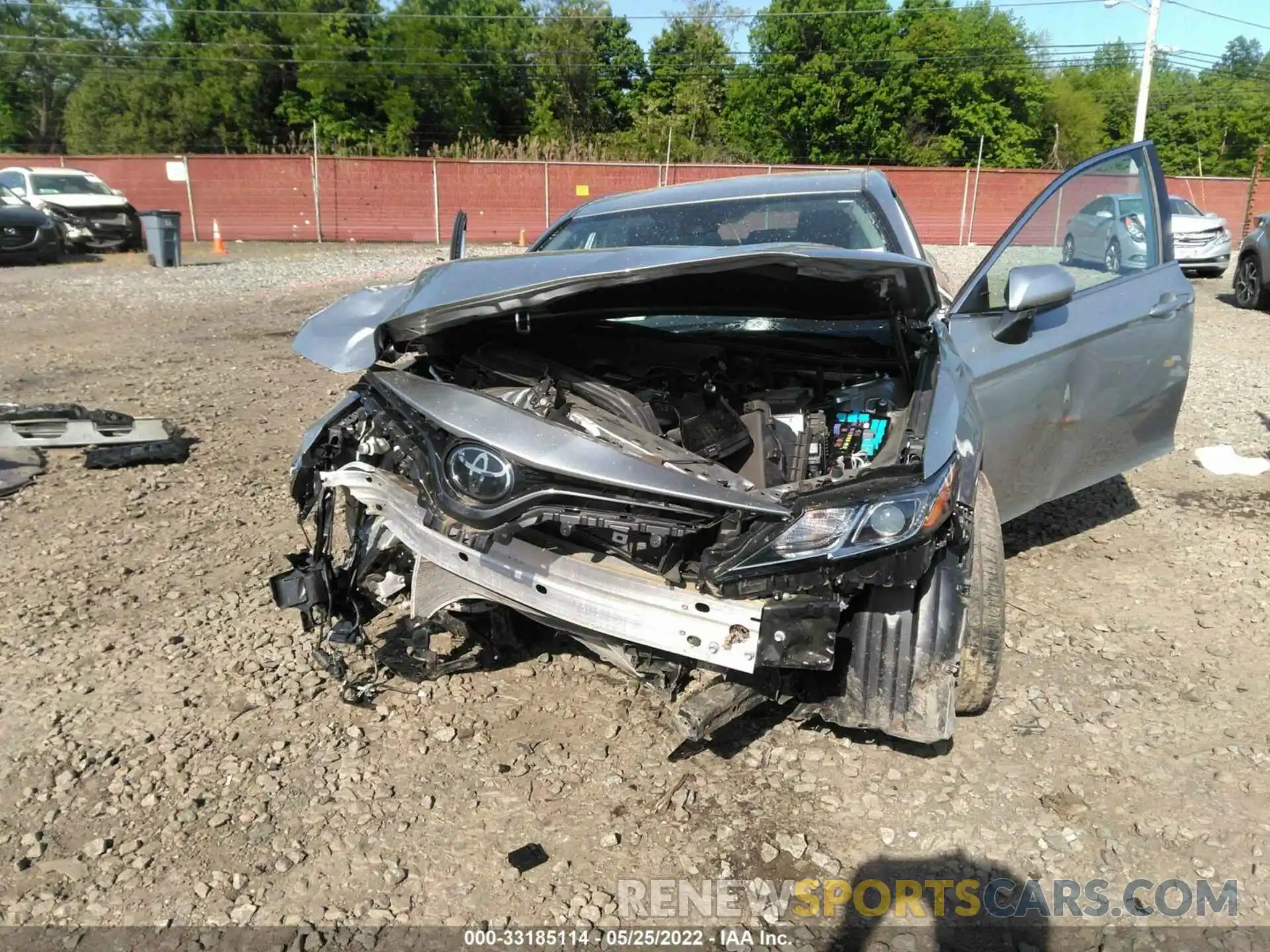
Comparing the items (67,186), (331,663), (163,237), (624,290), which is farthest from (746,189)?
(67,186)

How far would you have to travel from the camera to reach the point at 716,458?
2771mm

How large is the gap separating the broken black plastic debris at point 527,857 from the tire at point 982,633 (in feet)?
4.45

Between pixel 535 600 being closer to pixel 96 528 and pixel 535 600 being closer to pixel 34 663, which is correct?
pixel 34 663

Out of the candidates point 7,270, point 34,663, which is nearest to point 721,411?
point 34,663

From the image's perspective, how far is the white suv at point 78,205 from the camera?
17094 mm

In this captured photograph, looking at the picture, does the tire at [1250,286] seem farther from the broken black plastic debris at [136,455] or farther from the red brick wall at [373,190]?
the red brick wall at [373,190]

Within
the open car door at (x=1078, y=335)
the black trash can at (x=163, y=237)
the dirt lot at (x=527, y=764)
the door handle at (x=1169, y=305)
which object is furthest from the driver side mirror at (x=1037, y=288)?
the black trash can at (x=163, y=237)

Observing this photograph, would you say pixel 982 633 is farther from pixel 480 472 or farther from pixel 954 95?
pixel 954 95

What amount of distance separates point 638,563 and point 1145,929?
1.49 metres

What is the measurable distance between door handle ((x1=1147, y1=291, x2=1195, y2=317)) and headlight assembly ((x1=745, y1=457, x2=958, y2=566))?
2.31 meters

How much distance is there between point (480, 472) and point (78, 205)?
1872 centimetres

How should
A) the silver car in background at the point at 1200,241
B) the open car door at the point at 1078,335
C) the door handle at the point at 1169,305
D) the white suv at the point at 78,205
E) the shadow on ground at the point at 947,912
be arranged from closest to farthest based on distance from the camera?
the shadow on ground at the point at 947,912
the open car door at the point at 1078,335
the door handle at the point at 1169,305
the silver car in background at the point at 1200,241
the white suv at the point at 78,205

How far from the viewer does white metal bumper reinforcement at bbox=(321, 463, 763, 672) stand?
232cm

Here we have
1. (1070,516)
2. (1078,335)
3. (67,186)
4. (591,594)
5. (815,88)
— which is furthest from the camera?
(815,88)
